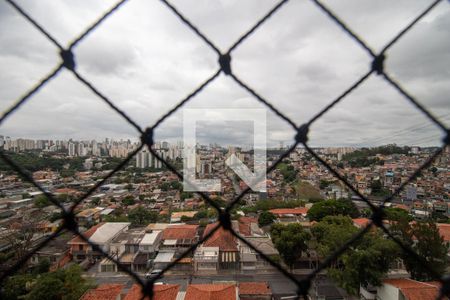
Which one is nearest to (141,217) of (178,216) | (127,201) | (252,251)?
(178,216)

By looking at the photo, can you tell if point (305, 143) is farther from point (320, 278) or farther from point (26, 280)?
point (320, 278)

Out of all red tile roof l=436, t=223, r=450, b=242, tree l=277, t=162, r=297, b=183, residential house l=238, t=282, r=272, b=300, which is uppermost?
tree l=277, t=162, r=297, b=183

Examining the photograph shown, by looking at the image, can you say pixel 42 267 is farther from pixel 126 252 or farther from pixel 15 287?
pixel 126 252

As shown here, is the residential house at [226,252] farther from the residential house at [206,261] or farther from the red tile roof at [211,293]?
the red tile roof at [211,293]

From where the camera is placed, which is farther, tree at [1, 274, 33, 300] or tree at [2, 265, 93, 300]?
tree at [1, 274, 33, 300]

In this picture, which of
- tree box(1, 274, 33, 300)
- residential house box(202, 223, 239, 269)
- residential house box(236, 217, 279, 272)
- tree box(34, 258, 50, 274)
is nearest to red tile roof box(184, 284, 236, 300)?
residential house box(236, 217, 279, 272)

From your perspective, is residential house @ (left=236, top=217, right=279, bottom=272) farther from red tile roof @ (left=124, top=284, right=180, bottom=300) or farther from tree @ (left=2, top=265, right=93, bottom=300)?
tree @ (left=2, top=265, right=93, bottom=300)
